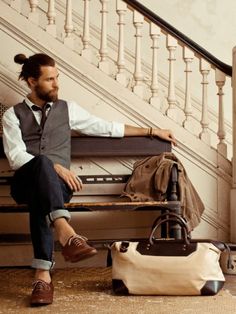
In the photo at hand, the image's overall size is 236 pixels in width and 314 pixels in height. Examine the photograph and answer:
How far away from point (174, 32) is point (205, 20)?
143 centimetres

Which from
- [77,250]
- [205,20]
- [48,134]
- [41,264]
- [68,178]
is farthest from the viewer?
[205,20]

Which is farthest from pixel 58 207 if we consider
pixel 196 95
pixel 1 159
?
pixel 196 95

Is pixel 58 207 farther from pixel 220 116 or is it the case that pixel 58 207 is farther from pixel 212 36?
pixel 212 36

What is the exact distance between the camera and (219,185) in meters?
4.44

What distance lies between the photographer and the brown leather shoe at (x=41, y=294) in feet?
9.41

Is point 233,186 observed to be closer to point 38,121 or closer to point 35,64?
point 38,121

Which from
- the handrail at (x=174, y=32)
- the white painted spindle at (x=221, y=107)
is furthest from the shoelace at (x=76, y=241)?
the handrail at (x=174, y=32)

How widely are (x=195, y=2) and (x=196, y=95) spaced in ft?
2.70

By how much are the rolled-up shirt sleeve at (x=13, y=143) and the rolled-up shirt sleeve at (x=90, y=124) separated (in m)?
0.38

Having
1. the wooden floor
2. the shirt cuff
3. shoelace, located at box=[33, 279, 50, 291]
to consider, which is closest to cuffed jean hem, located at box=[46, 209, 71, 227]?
shoelace, located at box=[33, 279, 50, 291]

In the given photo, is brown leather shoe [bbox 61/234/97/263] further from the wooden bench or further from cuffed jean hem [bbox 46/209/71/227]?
the wooden bench

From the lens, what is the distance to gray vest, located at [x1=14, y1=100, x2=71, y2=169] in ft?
12.0

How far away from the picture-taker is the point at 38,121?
369 cm

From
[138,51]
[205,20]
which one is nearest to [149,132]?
[138,51]
